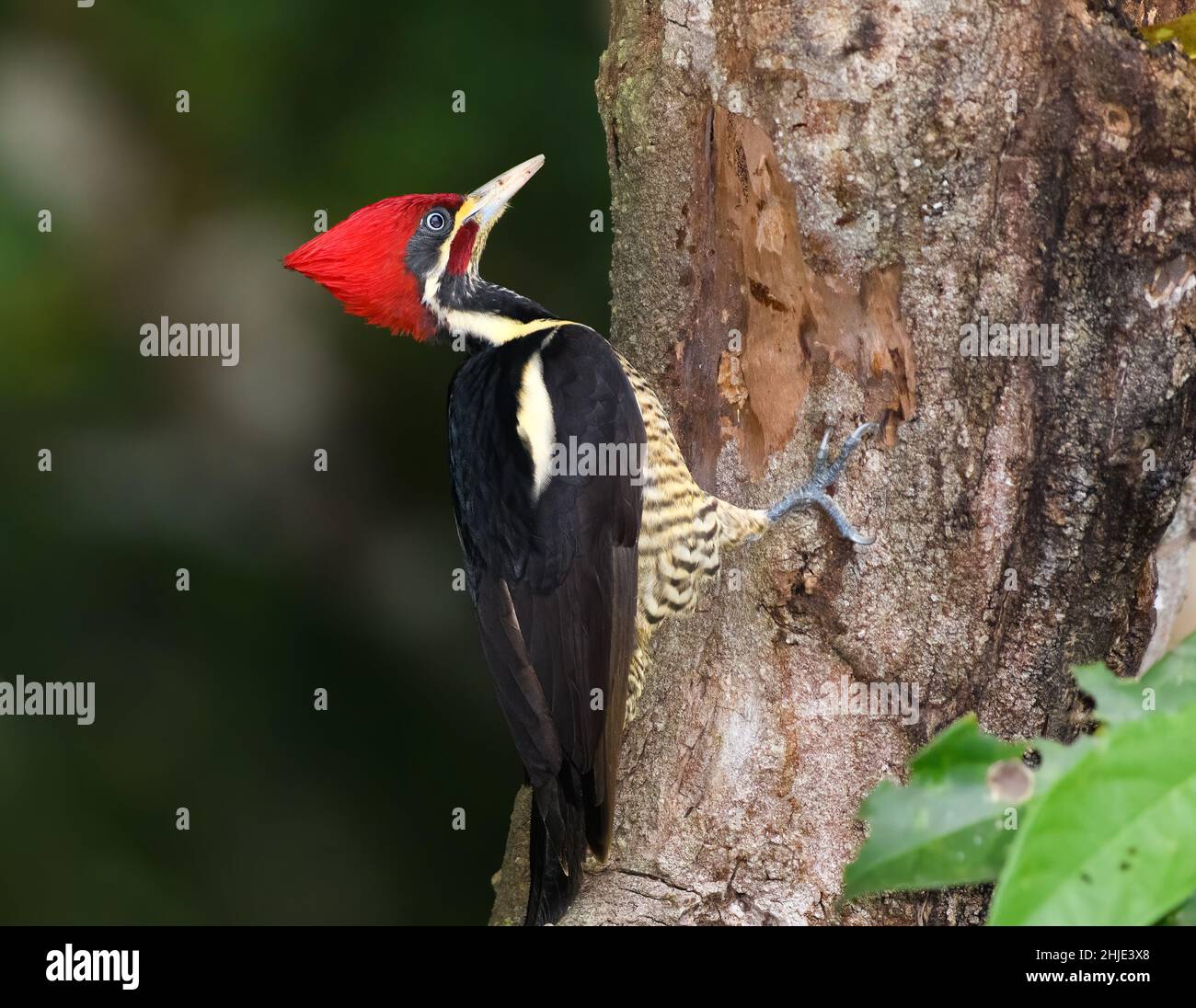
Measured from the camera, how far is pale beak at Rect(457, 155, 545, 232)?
3025mm

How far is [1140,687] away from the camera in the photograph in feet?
3.99

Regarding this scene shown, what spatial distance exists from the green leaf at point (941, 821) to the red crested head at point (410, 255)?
208 cm

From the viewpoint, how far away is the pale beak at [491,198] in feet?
9.93

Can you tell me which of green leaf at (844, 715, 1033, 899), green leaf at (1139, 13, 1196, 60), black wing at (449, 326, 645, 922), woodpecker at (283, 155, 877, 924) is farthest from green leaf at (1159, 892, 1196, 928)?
green leaf at (1139, 13, 1196, 60)

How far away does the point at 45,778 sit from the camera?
11.1 ft
